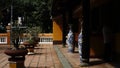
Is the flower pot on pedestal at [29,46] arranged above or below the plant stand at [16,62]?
above

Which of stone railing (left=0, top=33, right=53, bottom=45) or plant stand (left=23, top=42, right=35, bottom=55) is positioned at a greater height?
stone railing (left=0, top=33, right=53, bottom=45)

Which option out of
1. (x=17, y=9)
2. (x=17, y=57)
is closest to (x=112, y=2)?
(x=17, y=57)

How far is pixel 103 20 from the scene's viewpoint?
16000 mm

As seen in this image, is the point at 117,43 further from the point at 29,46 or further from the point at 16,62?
the point at 29,46

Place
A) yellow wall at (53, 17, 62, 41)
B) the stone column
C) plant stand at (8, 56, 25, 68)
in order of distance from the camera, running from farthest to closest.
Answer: yellow wall at (53, 17, 62, 41)
the stone column
plant stand at (8, 56, 25, 68)

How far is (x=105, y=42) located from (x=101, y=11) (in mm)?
3211

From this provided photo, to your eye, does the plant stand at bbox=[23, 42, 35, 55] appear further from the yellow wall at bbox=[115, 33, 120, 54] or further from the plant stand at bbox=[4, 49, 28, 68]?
the plant stand at bbox=[4, 49, 28, 68]

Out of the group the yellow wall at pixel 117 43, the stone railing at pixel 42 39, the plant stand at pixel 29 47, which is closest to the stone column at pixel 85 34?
the yellow wall at pixel 117 43

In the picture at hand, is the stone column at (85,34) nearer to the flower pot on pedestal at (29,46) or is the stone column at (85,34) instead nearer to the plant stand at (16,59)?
the plant stand at (16,59)

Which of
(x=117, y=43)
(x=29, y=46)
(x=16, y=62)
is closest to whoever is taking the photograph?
(x=16, y=62)

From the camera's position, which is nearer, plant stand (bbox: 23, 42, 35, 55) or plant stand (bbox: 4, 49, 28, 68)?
plant stand (bbox: 4, 49, 28, 68)

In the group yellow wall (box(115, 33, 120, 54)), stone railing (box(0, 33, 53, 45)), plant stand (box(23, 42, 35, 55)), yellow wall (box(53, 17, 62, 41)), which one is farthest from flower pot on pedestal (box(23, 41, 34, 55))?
stone railing (box(0, 33, 53, 45))

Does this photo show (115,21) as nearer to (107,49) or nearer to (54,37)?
(107,49)

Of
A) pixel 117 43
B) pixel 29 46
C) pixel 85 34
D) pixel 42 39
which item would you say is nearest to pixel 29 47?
pixel 29 46
